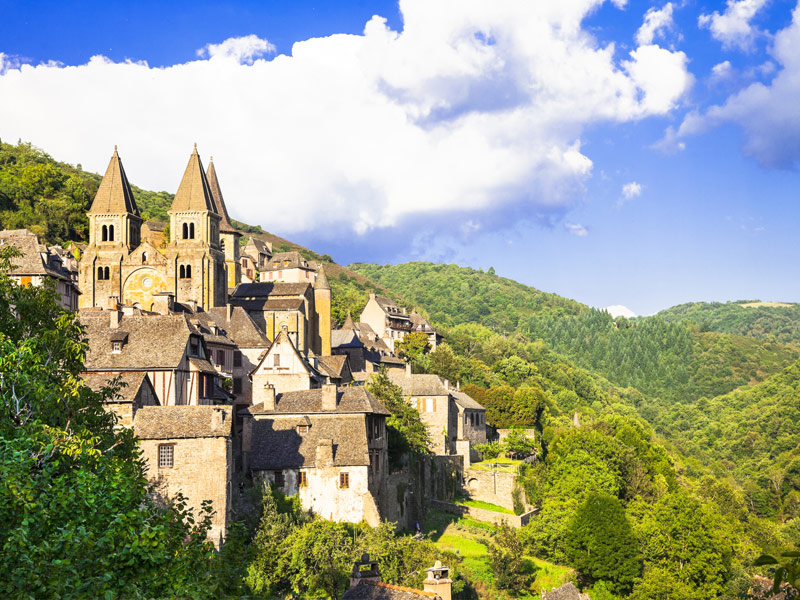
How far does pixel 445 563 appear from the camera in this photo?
51.0m

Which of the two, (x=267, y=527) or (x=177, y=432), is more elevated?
(x=177, y=432)

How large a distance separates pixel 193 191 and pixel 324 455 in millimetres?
39429

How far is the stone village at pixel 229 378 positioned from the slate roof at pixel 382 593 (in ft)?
15.0

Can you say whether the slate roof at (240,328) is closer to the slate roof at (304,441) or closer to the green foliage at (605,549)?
the slate roof at (304,441)

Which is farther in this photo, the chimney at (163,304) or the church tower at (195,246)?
→ the church tower at (195,246)

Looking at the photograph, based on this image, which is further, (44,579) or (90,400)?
(90,400)

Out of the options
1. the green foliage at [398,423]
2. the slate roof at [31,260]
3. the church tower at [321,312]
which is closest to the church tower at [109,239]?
the slate roof at [31,260]

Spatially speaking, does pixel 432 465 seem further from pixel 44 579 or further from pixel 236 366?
pixel 44 579

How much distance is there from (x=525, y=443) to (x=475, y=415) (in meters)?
5.44

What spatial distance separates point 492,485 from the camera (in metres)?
73.0

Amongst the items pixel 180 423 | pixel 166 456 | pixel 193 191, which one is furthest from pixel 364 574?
pixel 193 191

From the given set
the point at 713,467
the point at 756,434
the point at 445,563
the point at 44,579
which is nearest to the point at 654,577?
the point at 445,563

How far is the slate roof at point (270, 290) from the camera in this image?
267ft

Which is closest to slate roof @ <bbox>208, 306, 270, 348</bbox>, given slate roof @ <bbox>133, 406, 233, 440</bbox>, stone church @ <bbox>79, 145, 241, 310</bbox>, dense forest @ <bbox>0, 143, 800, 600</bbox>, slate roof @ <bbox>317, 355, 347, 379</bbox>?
stone church @ <bbox>79, 145, 241, 310</bbox>
